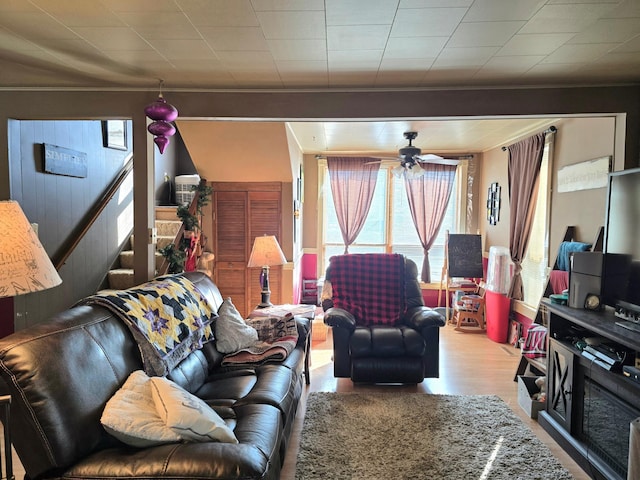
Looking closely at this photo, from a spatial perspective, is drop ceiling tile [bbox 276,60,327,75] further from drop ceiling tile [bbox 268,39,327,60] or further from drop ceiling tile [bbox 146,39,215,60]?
drop ceiling tile [bbox 146,39,215,60]

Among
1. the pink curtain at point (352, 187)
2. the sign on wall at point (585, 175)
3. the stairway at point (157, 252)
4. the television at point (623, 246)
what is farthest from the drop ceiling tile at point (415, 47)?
the pink curtain at point (352, 187)

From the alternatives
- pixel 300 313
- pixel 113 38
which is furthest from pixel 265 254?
pixel 113 38

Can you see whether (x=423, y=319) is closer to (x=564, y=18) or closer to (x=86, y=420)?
(x=564, y=18)

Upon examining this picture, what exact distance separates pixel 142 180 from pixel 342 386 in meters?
2.38

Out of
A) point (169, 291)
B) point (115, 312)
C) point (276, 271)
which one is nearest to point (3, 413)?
point (115, 312)

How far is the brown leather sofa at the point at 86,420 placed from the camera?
4.66 feet

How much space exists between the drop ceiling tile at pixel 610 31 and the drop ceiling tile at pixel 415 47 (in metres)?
0.74

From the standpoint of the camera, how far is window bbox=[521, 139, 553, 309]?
4.32 meters

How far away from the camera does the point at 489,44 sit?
239 cm

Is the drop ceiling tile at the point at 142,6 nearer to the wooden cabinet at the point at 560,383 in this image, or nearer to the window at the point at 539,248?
the wooden cabinet at the point at 560,383

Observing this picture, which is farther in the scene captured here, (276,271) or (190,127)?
(276,271)

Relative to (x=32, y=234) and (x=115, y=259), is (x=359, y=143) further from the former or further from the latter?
(x=32, y=234)

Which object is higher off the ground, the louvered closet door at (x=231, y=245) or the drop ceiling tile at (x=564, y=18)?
the drop ceiling tile at (x=564, y=18)

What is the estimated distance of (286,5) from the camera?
6.43 ft
